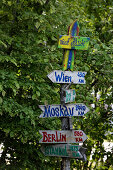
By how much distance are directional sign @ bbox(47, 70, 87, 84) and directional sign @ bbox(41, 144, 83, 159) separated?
2.95ft

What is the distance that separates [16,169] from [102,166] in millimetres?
2994

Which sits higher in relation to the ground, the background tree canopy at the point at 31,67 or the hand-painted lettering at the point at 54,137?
the background tree canopy at the point at 31,67

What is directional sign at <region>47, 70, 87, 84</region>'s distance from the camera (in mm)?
3611

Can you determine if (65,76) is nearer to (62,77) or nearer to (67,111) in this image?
(62,77)

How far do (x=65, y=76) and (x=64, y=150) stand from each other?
1.02 metres

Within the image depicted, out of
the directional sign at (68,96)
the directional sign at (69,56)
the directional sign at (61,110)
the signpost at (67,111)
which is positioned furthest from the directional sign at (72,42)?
the directional sign at (61,110)

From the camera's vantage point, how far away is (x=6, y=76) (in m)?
4.28

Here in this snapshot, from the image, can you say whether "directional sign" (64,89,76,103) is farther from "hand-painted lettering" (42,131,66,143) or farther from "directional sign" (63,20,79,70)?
"hand-painted lettering" (42,131,66,143)

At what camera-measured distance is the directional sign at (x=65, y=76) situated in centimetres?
361

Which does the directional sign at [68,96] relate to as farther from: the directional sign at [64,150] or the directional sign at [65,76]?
the directional sign at [64,150]

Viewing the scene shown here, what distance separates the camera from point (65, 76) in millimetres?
3713

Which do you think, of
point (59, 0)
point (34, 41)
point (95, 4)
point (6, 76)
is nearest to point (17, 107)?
point (6, 76)

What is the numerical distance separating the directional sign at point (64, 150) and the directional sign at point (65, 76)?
0.90m

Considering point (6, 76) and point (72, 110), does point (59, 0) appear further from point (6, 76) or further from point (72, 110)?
point (72, 110)
